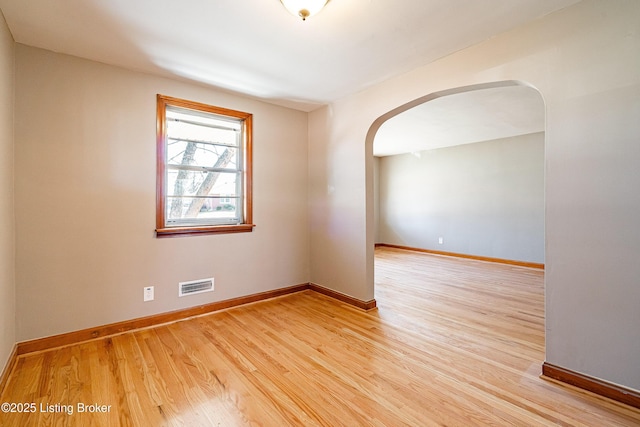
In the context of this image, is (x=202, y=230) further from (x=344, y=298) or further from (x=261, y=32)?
(x=261, y=32)

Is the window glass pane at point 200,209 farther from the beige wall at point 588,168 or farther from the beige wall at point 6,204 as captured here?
the beige wall at point 588,168

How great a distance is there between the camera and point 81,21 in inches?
75.8

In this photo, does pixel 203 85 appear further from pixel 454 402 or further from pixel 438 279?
pixel 438 279

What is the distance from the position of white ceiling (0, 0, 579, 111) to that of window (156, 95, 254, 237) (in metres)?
0.44

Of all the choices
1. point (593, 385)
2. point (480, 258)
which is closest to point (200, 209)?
point (593, 385)

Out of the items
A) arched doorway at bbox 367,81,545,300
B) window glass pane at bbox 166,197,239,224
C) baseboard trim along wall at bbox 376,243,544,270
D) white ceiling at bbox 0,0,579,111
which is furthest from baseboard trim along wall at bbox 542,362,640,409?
baseboard trim along wall at bbox 376,243,544,270

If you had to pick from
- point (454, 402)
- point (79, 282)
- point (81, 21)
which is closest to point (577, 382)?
point (454, 402)

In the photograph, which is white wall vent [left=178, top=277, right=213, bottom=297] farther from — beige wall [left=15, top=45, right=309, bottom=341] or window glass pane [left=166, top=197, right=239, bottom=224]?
window glass pane [left=166, top=197, right=239, bottom=224]

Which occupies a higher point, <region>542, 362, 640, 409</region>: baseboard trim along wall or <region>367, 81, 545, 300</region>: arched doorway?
<region>367, 81, 545, 300</region>: arched doorway

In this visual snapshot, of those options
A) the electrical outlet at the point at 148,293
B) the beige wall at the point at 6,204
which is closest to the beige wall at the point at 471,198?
the electrical outlet at the point at 148,293

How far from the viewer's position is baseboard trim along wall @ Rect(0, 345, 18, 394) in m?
1.78

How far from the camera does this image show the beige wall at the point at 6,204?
6.03 feet

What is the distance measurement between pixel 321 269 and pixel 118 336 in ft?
7.17

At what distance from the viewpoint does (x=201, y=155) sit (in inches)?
121
